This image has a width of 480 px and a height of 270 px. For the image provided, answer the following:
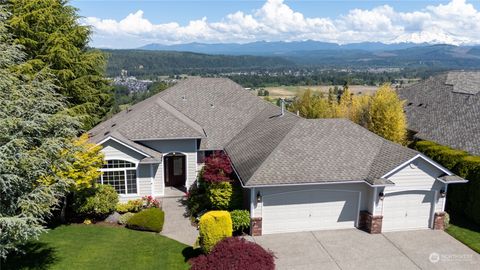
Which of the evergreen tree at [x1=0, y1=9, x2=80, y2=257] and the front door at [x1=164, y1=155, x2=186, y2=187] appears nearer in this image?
the evergreen tree at [x1=0, y1=9, x2=80, y2=257]

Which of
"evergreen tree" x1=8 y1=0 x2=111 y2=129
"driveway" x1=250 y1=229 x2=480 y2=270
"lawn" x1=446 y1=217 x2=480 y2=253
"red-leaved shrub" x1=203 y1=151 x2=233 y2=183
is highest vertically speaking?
"evergreen tree" x1=8 y1=0 x2=111 y2=129

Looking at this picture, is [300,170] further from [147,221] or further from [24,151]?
[24,151]

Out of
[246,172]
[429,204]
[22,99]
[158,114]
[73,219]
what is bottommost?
[73,219]

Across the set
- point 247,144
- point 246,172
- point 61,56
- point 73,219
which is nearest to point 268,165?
point 246,172

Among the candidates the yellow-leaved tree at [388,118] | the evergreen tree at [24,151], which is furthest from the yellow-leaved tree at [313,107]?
the evergreen tree at [24,151]

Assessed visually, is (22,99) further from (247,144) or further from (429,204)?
(429,204)

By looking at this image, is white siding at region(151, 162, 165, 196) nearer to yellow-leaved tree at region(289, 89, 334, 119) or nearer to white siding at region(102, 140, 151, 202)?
white siding at region(102, 140, 151, 202)

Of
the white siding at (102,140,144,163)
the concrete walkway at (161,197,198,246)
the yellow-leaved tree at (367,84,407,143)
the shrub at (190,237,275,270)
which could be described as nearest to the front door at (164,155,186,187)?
the concrete walkway at (161,197,198,246)
